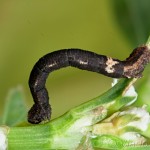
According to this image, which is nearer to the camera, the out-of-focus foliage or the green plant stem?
the green plant stem

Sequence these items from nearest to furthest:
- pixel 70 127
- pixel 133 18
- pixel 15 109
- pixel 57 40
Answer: pixel 70 127 → pixel 15 109 → pixel 133 18 → pixel 57 40

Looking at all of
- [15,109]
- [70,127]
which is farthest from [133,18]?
[70,127]

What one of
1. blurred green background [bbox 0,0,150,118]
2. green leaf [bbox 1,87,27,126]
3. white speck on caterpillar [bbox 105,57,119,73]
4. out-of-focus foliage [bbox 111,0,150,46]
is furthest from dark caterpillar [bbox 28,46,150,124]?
blurred green background [bbox 0,0,150,118]

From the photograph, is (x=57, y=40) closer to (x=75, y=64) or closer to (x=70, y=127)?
(x=75, y=64)

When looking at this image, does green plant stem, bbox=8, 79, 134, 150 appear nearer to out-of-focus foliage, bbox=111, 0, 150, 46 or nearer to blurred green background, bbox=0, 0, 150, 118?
out-of-focus foliage, bbox=111, 0, 150, 46

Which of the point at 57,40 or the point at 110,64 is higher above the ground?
the point at 57,40

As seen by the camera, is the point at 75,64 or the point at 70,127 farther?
the point at 75,64

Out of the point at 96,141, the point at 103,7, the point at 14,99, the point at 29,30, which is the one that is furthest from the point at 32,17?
the point at 96,141
